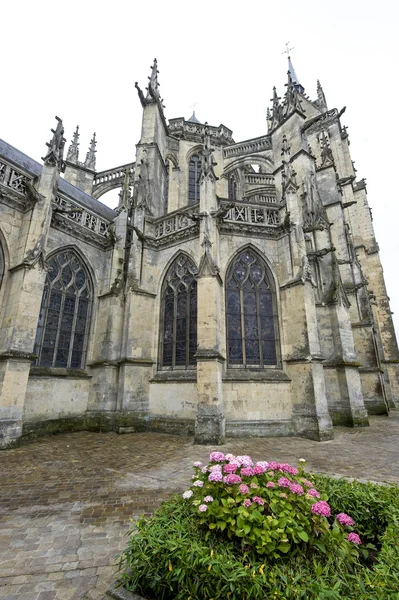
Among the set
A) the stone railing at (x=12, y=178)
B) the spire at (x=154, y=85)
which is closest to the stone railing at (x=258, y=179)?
the spire at (x=154, y=85)

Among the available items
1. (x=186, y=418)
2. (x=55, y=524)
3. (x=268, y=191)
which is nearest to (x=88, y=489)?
(x=55, y=524)

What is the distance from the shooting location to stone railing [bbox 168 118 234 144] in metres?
19.6

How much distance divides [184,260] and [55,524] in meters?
9.09

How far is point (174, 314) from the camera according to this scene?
11.0 m

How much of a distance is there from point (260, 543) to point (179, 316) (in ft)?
29.6

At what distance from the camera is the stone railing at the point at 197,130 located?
1959 centimetres

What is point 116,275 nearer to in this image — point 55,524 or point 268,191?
point 55,524

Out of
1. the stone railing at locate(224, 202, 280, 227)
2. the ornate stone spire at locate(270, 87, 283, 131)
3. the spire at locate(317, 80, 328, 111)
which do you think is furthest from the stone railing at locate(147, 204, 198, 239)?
the spire at locate(317, 80, 328, 111)

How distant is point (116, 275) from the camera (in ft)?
38.0

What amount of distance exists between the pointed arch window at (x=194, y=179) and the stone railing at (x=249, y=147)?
201 cm

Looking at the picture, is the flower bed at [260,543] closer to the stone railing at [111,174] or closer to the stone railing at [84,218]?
the stone railing at [84,218]

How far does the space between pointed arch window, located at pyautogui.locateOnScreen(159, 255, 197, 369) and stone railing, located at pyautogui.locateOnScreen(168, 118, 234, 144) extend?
41.2 feet

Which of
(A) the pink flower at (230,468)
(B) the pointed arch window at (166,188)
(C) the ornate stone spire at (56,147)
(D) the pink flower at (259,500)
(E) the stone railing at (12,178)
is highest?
(B) the pointed arch window at (166,188)

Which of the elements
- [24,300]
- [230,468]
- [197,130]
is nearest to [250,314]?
[24,300]
